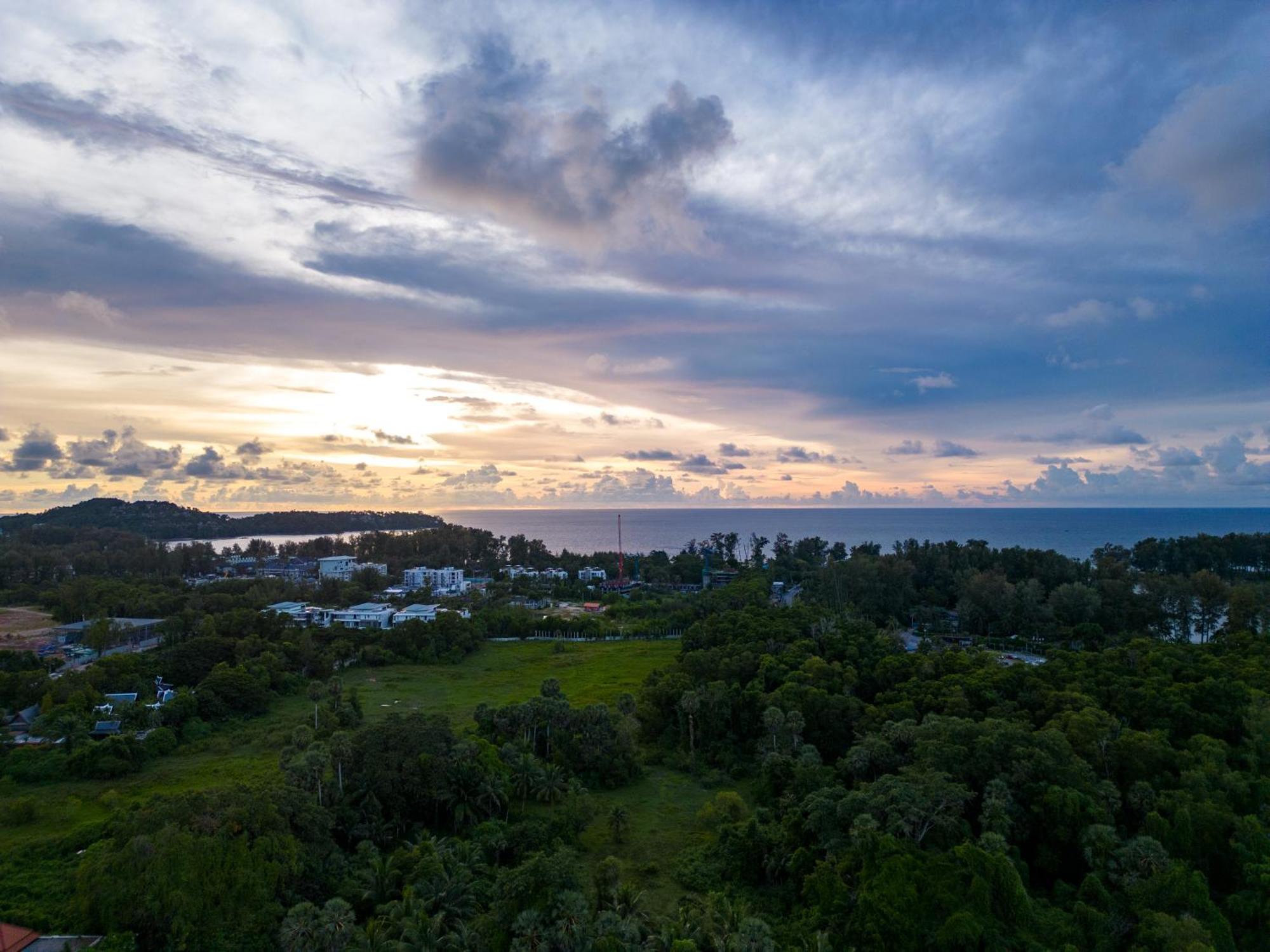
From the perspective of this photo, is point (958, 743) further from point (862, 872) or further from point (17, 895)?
point (17, 895)

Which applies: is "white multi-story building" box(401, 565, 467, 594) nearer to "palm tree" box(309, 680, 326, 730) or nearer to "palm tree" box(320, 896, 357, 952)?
"palm tree" box(309, 680, 326, 730)

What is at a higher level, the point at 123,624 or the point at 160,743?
the point at 123,624

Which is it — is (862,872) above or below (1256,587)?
below

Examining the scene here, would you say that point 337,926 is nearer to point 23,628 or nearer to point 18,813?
point 18,813

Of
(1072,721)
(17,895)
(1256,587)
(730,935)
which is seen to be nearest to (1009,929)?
(730,935)

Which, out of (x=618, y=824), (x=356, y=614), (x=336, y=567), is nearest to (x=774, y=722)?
(x=618, y=824)

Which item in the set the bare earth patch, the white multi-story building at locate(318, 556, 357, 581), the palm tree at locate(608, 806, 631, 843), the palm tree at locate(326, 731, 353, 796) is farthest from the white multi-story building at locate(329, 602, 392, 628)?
the palm tree at locate(608, 806, 631, 843)
